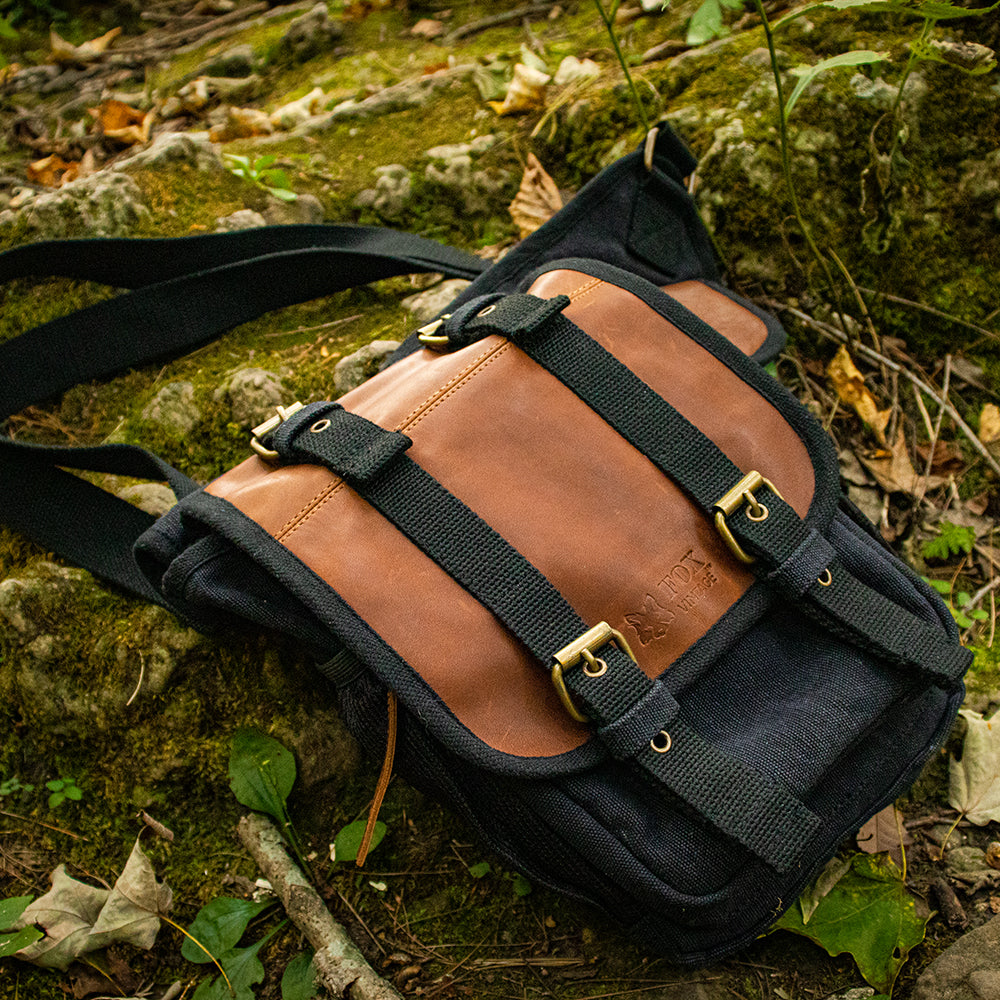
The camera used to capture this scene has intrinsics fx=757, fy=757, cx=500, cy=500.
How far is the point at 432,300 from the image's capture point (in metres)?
2.31

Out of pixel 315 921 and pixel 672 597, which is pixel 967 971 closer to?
pixel 672 597

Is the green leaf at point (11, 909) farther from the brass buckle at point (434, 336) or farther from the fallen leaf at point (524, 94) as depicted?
the fallen leaf at point (524, 94)

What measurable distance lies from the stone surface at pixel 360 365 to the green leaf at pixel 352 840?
114cm

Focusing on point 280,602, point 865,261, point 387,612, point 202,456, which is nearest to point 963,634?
point 865,261

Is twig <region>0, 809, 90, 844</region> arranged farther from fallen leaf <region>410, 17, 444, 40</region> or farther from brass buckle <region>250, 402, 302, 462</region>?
fallen leaf <region>410, 17, 444, 40</region>

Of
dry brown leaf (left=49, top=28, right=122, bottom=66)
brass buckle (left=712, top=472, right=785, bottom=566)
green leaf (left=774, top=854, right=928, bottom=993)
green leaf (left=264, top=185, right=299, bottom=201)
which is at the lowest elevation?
green leaf (left=774, top=854, right=928, bottom=993)

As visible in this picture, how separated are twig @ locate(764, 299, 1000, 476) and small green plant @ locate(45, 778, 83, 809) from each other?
2256 millimetres

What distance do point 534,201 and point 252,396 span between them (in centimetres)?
114

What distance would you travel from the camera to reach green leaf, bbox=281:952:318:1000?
1510mm

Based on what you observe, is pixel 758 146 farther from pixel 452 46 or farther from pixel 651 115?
pixel 452 46

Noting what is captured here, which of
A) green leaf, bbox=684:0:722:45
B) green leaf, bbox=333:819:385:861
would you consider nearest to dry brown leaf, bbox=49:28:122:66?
green leaf, bbox=684:0:722:45

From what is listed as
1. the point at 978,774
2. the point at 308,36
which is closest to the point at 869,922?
the point at 978,774

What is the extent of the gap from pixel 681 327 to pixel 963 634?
1.05 meters

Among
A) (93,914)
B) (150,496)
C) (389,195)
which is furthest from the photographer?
(389,195)
